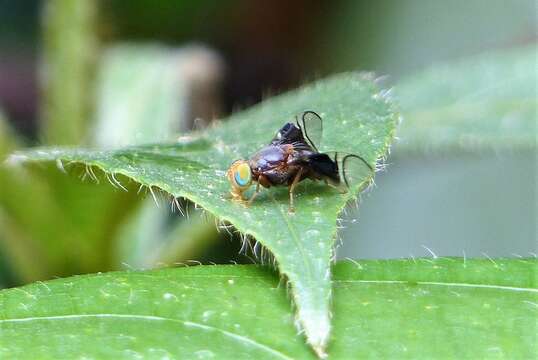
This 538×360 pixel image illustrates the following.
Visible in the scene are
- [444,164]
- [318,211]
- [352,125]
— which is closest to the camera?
[318,211]

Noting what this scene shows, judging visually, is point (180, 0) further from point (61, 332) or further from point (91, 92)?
point (61, 332)

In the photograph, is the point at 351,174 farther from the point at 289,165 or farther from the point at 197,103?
the point at 197,103

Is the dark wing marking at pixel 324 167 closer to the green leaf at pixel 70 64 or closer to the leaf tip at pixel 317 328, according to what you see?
the leaf tip at pixel 317 328

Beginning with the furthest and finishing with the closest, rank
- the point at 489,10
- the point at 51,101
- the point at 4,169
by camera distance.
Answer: the point at 489,10
the point at 51,101
the point at 4,169

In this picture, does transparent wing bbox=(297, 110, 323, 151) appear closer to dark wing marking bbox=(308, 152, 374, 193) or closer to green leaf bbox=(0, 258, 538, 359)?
dark wing marking bbox=(308, 152, 374, 193)

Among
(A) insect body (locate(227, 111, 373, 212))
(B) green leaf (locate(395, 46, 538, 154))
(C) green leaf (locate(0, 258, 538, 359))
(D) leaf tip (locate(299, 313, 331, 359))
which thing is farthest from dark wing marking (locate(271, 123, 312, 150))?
(B) green leaf (locate(395, 46, 538, 154))

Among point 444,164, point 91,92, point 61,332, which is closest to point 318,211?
point 61,332
